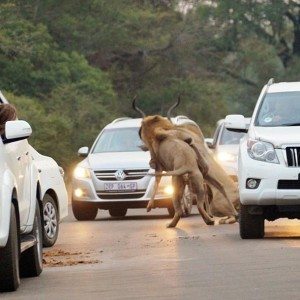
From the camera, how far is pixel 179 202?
65.2 ft

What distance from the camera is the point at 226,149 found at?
26875mm

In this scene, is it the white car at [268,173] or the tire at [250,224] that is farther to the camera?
the tire at [250,224]

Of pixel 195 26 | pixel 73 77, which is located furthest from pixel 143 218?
pixel 195 26

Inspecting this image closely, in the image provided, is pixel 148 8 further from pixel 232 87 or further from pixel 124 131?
pixel 124 131

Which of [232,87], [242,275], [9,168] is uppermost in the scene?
[9,168]

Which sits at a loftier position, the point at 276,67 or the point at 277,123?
the point at 277,123

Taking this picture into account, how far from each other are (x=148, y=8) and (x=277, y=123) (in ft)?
112

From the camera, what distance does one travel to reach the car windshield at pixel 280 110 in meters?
16.9

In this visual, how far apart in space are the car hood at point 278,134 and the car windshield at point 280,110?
0.69 ft

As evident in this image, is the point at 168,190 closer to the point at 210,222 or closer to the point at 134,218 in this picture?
the point at 134,218

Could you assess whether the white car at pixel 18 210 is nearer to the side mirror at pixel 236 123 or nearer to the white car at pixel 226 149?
the side mirror at pixel 236 123

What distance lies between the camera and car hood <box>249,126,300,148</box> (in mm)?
16078

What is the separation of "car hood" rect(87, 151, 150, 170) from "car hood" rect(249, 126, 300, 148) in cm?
682

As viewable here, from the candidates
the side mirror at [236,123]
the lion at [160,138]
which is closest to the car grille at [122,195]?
the lion at [160,138]
